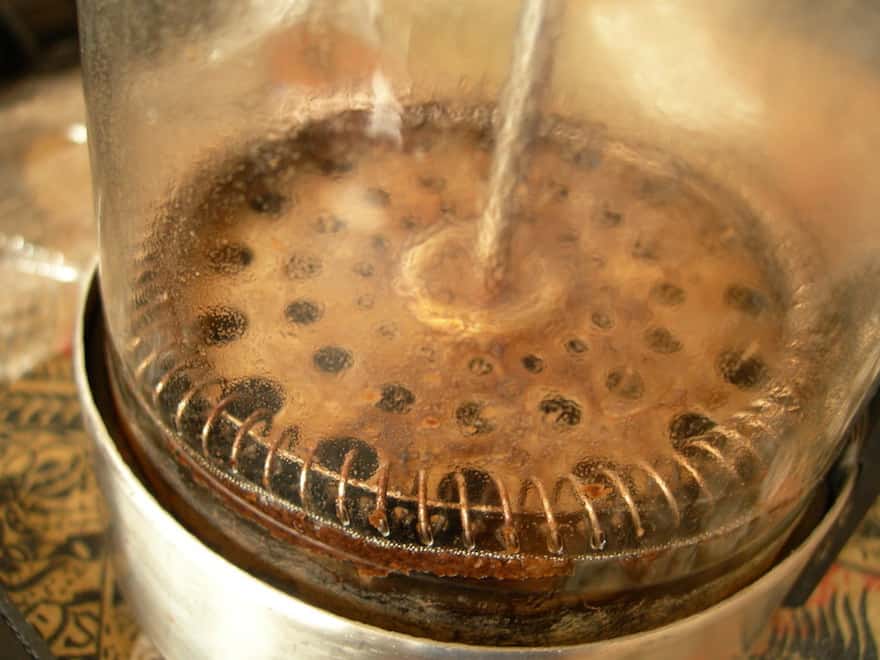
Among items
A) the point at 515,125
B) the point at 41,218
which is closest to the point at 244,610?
the point at 515,125

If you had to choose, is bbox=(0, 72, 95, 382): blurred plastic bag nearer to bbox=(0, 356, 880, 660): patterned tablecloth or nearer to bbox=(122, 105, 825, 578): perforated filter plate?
bbox=(0, 356, 880, 660): patterned tablecloth

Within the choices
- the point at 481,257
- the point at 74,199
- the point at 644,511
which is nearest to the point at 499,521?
the point at 644,511

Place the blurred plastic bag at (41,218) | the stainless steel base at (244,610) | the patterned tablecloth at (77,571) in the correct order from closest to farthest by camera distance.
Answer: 1. the stainless steel base at (244,610)
2. the patterned tablecloth at (77,571)
3. the blurred plastic bag at (41,218)

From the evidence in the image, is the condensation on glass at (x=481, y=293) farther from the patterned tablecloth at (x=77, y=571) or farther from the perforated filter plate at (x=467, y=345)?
the patterned tablecloth at (x=77, y=571)

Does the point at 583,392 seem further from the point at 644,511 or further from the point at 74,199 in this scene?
the point at 74,199

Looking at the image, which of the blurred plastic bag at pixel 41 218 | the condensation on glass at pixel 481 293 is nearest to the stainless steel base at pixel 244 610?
the condensation on glass at pixel 481 293

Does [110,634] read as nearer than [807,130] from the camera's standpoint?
Yes

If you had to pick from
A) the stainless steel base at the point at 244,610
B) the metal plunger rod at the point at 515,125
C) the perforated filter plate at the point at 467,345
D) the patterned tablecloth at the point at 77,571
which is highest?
the metal plunger rod at the point at 515,125
